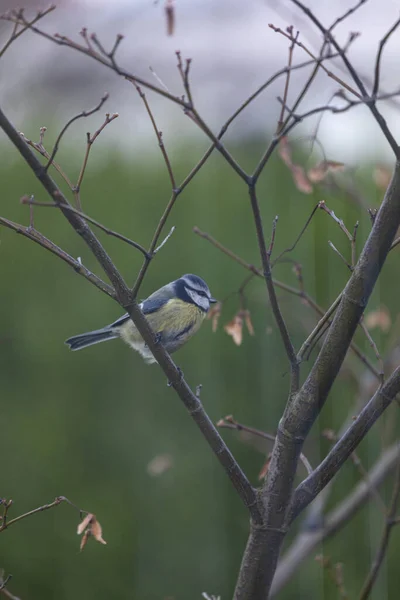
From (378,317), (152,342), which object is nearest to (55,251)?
(152,342)

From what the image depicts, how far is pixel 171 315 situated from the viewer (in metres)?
0.83

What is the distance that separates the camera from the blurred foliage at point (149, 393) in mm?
997

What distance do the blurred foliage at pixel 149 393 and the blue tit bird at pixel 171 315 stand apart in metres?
0.03

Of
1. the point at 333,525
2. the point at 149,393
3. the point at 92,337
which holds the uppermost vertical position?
the point at 92,337

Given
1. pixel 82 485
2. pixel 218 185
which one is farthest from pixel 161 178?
pixel 82 485

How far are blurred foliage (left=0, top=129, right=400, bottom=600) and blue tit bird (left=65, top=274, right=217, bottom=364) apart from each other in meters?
0.03

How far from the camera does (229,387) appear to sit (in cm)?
123

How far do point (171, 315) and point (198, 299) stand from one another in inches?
1.9

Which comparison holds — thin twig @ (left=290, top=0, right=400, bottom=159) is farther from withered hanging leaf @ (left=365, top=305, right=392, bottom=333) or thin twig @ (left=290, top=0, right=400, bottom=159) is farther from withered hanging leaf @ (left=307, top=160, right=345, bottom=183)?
withered hanging leaf @ (left=365, top=305, right=392, bottom=333)

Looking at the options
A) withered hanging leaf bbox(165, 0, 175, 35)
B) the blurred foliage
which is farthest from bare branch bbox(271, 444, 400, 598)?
withered hanging leaf bbox(165, 0, 175, 35)

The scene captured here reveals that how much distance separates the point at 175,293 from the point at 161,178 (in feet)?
1.06

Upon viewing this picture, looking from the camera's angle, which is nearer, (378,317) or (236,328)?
(236,328)

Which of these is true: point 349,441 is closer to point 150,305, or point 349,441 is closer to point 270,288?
point 270,288

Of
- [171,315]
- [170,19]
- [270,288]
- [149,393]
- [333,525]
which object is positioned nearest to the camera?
[170,19]
